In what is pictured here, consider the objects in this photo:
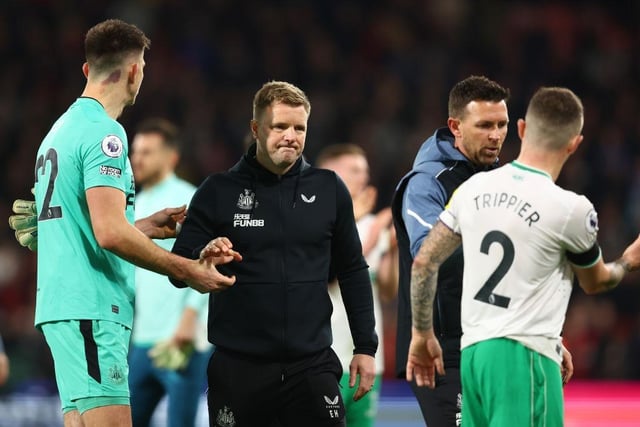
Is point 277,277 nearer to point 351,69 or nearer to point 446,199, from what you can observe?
point 446,199

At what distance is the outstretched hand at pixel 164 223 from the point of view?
5.64 metres

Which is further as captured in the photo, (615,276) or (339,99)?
(339,99)

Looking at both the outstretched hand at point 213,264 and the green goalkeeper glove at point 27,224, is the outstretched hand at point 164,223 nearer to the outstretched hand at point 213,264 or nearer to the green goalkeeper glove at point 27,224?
the green goalkeeper glove at point 27,224

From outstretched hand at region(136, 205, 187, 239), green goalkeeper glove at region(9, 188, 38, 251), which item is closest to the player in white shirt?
outstretched hand at region(136, 205, 187, 239)

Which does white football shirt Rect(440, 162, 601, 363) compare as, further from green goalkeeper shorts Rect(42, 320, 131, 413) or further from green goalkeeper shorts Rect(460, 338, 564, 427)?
green goalkeeper shorts Rect(42, 320, 131, 413)

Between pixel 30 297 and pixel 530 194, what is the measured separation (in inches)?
370

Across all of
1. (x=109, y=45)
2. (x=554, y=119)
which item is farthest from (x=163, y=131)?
(x=554, y=119)

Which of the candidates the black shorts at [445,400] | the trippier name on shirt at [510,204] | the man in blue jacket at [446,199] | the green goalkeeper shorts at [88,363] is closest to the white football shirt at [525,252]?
the trippier name on shirt at [510,204]

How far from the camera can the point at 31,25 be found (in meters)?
15.9

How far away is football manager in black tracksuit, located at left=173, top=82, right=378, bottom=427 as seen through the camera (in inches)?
208

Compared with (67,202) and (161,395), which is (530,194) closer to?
(67,202)

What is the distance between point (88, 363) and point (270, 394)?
0.86 m

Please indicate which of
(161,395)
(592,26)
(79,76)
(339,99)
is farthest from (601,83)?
(161,395)

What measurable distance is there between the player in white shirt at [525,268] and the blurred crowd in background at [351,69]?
9.30m
